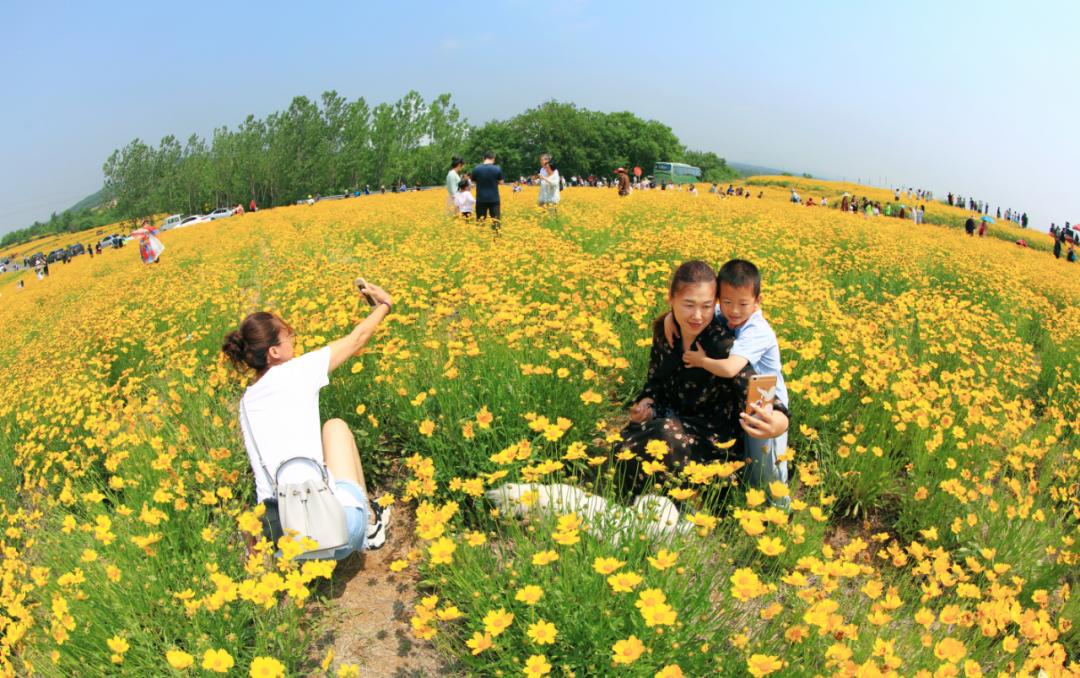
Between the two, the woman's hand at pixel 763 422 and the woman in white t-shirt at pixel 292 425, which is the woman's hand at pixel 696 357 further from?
the woman in white t-shirt at pixel 292 425

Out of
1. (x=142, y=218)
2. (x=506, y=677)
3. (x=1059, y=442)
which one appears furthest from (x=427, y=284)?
(x=142, y=218)

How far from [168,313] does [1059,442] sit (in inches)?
288

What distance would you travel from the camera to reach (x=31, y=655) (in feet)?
6.61

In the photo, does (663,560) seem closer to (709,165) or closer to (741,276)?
(741,276)

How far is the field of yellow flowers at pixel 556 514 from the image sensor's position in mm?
1701

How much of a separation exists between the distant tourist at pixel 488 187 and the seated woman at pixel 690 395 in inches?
239

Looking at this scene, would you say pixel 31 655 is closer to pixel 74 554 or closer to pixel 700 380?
pixel 74 554

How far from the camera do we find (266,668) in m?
1.63

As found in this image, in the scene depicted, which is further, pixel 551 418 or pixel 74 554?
pixel 551 418

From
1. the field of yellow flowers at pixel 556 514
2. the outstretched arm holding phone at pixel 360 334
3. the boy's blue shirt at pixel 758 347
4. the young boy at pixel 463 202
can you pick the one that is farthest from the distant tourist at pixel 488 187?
the boy's blue shirt at pixel 758 347

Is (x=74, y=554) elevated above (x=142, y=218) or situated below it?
below

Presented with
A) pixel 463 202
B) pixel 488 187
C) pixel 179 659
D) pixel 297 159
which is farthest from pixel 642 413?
pixel 297 159

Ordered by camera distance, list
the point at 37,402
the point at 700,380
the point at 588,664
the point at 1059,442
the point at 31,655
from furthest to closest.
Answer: the point at 37,402
the point at 1059,442
the point at 700,380
the point at 31,655
the point at 588,664

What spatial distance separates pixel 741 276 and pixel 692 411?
68 centimetres
